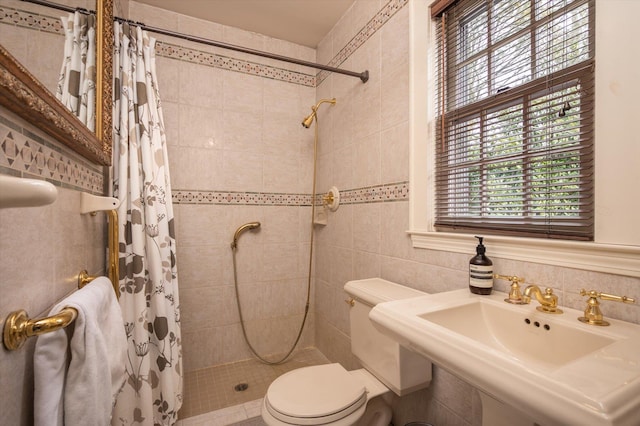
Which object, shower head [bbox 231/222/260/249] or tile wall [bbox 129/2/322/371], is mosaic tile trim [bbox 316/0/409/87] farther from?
shower head [bbox 231/222/260/249]

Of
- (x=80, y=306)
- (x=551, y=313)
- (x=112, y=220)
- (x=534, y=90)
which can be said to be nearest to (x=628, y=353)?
(x=551, y=313)

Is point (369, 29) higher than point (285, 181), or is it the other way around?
point (369, 29)

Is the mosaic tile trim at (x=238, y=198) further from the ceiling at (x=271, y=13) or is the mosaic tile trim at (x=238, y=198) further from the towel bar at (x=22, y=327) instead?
the towel bar at (x=22, y=327)

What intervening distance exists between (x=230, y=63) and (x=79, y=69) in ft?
4.24

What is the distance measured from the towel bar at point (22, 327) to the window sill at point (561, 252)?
1213 millimetres

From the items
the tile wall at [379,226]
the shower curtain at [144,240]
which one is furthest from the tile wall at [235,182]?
the shower curtain at [144,240]

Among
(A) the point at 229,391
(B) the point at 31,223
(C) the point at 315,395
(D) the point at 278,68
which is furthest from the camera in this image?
(D) the point at 278,68

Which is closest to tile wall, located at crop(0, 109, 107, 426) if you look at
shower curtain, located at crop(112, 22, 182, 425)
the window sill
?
shower curtain, located at crop(112, 22, 182, 425)

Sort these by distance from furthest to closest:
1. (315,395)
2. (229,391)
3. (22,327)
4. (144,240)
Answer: (229,391) < (144,240) < (315,395) < (22,327)

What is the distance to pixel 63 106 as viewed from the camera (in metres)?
0.75

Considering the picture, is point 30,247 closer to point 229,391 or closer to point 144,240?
point 144,240

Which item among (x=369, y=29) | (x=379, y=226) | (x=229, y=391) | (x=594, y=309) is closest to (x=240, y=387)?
(x=229, y=391)

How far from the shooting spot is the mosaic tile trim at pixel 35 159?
0.50 metres

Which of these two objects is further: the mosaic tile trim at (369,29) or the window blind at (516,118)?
the mosaic tile trim at (369,29)
